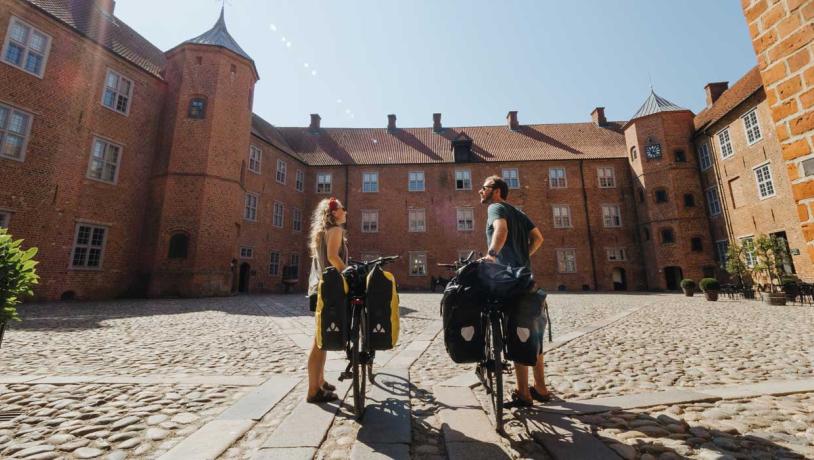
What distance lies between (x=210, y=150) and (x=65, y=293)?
26.1ft

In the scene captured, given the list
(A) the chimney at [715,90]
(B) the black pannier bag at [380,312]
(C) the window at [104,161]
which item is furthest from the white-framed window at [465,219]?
(B) the black pannier bag at [380,312]

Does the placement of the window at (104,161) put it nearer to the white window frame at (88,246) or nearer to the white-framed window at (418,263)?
the white window frame at (88,246)

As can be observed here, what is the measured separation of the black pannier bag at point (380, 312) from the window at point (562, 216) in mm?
22846

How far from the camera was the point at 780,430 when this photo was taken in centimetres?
227

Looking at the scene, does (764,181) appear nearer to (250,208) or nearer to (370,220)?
(370,220)

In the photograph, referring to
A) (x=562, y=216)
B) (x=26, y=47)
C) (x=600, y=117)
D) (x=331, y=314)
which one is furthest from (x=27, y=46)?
(x=600, y=117)

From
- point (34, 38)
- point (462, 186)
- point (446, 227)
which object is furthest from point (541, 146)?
point (34, 38)

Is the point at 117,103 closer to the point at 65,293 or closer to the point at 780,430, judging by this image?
the point at 65,293

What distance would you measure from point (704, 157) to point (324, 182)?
80.8 feet

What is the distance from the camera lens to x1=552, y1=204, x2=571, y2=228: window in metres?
23.0

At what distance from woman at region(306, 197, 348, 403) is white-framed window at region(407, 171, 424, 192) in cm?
2086

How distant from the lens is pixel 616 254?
879 inches

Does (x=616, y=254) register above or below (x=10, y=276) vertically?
above

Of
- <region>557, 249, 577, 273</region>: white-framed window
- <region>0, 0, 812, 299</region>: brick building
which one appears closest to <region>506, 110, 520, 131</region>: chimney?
<region>0, 0, 812, 299</region>: brick building
